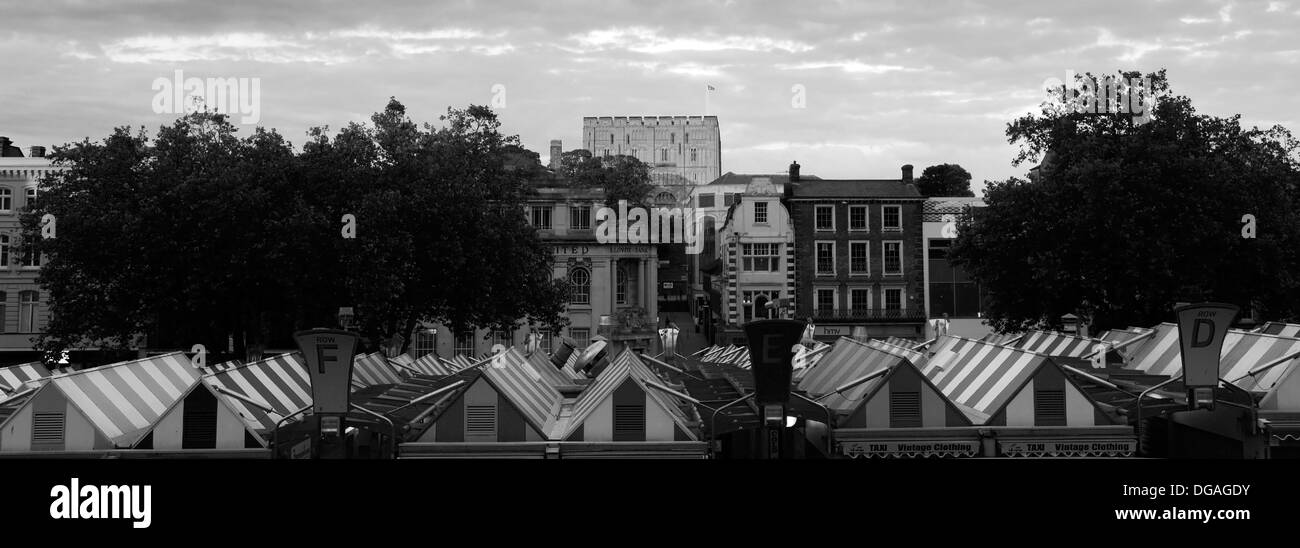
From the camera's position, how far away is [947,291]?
6675 centimetres

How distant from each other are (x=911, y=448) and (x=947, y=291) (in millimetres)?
54117

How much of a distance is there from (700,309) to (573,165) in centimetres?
2021

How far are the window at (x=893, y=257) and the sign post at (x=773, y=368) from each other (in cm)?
5706

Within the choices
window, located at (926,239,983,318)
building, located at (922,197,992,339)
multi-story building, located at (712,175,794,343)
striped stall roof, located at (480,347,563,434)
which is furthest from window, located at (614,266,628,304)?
striped stall roof, located at (480,347,563,434)

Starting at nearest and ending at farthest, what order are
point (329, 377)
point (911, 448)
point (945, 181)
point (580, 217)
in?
point (329, 377)
point (911, 448)
point (580, 217)
point (945, 181)

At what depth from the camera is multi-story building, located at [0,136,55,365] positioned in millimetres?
60000

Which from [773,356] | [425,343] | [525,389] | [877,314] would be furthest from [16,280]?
[773,356]

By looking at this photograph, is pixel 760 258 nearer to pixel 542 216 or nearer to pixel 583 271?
pixel 583 271

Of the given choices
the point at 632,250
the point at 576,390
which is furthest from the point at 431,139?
the point at 576,390

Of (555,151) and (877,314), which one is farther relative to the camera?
(555,151)

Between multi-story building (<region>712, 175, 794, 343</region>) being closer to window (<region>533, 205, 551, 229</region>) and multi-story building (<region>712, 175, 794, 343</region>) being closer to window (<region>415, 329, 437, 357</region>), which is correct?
window (<region>533, 205, 551, 229</region>)

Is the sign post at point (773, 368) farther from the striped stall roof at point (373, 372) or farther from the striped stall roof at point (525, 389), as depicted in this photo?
the striped stall roof at point (373, 372)

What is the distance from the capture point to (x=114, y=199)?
40750 millimetres
